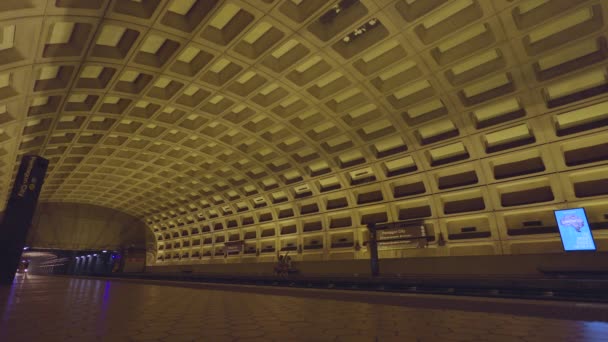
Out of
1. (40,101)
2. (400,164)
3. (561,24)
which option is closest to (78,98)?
(40,101)

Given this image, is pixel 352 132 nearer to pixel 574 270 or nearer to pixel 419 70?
pixel 419 70

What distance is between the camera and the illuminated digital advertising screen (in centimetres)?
1273

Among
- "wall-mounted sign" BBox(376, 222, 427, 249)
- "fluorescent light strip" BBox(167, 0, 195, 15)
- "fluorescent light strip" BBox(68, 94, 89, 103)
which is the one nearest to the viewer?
"fluorescent light strip" BBox(167, 0, 195, 15)

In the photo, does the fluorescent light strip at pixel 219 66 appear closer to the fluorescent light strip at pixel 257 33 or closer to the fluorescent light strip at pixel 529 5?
the fluorescent light strip at pixel 257 33

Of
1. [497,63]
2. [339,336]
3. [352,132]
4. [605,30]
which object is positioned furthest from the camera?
[352,132]

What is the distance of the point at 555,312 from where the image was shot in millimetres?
5414

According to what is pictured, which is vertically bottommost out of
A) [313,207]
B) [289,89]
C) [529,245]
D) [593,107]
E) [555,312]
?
[555,312]

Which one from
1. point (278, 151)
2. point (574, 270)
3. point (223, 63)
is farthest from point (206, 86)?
point (574, 270)

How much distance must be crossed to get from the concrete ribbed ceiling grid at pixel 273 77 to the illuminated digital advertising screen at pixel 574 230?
176 inches

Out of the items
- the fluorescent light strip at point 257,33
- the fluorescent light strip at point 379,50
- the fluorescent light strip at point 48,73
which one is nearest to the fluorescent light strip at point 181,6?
the fluorescent light strip at point 257,33

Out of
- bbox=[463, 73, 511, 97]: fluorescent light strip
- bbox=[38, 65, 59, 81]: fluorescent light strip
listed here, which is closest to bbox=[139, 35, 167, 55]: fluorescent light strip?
bbox=[38, 65, 59, 81]: fluorescent light strip

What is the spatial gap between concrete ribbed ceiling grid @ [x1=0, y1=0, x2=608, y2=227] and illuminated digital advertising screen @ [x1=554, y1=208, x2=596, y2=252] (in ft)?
14.7

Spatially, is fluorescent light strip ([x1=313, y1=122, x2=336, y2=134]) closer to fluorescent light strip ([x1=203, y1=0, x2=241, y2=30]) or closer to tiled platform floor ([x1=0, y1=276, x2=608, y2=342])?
fluorescent light strip ([x1=203, y1=0, x2=241, y2=30])

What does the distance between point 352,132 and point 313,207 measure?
875 cm
